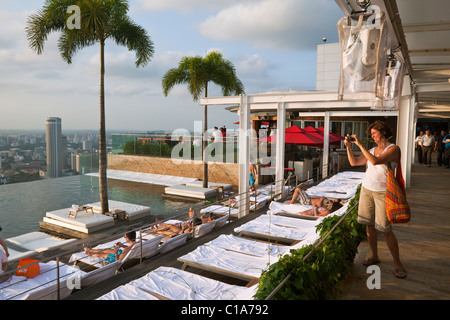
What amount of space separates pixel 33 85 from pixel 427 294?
35122 millimetres

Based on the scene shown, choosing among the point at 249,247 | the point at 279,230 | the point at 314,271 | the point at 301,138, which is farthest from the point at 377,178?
the point at 301,138

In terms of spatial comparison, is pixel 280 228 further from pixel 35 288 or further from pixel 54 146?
pixel 54 146

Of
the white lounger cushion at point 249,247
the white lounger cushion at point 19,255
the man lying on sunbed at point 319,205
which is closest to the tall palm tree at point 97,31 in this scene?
the white lounger cushion at point 19,255

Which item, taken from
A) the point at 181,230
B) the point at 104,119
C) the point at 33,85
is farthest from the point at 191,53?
the point at 33,85

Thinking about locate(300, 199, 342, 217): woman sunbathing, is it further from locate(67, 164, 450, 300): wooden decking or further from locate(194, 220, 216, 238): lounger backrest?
locate(194, 220, 216, 238): lounger backrest

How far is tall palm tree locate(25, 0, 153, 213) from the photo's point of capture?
14141 mm

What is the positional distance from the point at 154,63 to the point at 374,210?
15.8m

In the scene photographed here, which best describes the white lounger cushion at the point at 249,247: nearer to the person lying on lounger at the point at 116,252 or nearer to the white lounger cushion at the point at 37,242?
the person lying on lounger at the point at 116,252

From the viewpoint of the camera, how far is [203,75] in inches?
777

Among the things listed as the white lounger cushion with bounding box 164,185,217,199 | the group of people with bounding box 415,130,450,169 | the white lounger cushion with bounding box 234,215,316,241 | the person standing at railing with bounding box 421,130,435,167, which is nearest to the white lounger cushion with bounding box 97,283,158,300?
the white lounger cushion with bounding box 234,215,316,241

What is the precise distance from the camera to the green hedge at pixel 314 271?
2.56 meters

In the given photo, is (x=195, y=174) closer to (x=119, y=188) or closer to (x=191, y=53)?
(x=119, y=188)
